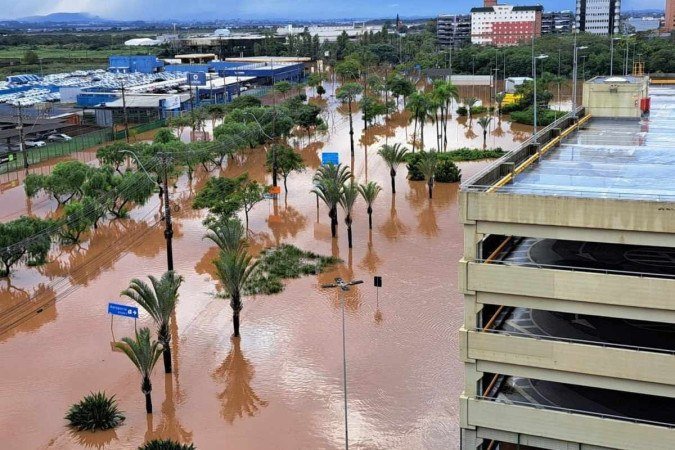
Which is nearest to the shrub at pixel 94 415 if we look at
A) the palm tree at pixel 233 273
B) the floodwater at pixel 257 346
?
the floodwater at pixel 257 346

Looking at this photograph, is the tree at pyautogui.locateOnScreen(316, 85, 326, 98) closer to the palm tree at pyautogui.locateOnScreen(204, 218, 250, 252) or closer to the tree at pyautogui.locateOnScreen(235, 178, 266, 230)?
the tree at pyautogui.locateOnScreen(235, 178, 266, 230)

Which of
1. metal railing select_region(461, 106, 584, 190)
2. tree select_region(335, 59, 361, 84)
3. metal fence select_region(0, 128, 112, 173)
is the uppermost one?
metal railing select_region(461, 106, 584, 190)

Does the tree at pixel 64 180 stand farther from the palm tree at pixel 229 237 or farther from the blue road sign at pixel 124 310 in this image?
the blue road sign at pixel 124 310

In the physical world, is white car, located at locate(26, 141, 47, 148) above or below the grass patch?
above

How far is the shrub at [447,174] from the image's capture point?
180ft

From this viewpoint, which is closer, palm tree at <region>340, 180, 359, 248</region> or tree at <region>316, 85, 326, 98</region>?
palm tree at <region>340, 180, 359, 248</region>

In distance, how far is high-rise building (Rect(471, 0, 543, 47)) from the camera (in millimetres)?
187625

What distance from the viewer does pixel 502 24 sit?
7559 inches

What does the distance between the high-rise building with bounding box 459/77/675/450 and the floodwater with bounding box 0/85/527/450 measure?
4266 mm

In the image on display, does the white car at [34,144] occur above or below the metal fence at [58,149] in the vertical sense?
above

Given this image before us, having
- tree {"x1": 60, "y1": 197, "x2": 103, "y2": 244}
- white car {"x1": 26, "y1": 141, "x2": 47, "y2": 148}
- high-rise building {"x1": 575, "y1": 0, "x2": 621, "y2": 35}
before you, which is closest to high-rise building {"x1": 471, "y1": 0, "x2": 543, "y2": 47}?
high-rise building {"x1": 575, "y1": 0, "x2": 621, "y2": 35}

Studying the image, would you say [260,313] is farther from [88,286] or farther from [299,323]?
[88,286]

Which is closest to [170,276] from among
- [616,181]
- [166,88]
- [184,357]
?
[184,357]

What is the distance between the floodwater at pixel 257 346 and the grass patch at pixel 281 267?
2.38ft
